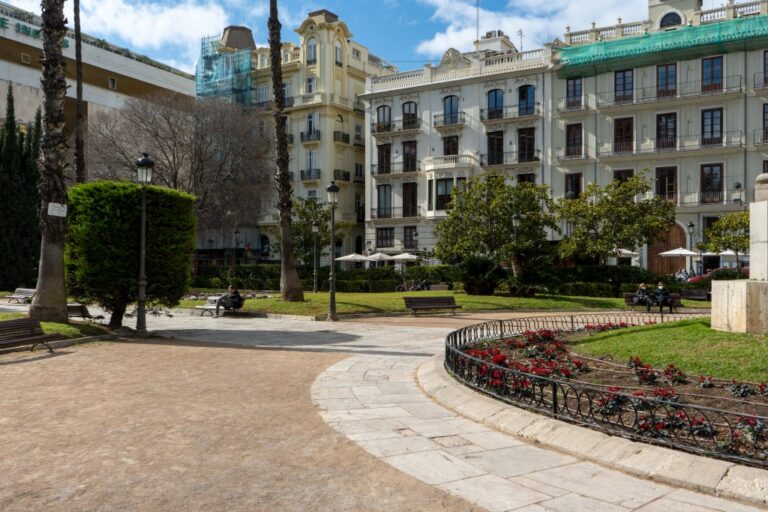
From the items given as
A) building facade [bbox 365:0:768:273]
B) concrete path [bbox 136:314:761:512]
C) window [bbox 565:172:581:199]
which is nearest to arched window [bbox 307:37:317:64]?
building facade [bbox 365:0:768:273]

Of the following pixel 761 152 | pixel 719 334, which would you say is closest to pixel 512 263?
pixel 761 152

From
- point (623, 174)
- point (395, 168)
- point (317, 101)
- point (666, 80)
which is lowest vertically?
point (623, 174)

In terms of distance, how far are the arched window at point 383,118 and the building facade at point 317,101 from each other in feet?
12.3

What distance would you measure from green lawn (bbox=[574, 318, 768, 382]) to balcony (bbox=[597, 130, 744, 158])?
102 ft

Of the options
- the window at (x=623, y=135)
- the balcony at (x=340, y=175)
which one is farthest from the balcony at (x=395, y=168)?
the window at (x=623, y=135)

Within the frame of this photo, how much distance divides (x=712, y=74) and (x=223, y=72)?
1471 inches

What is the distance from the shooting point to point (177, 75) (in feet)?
195

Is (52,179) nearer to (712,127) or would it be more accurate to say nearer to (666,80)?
(666,80)

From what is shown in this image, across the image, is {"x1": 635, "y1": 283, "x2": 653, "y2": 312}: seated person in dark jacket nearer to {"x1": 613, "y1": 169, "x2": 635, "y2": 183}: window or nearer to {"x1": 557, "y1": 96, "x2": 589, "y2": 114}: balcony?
{"x1": 613, "y1": 169, "x2": 635, "y2": 183}: window

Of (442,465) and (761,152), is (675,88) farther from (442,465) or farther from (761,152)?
(442,465)

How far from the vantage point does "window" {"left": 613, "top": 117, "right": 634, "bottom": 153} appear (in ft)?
129

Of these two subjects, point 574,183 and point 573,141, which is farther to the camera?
point 573,141

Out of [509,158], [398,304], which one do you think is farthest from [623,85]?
[398,304]

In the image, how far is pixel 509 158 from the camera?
42938mm
